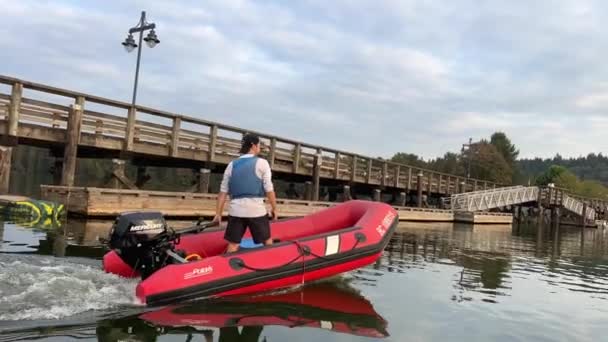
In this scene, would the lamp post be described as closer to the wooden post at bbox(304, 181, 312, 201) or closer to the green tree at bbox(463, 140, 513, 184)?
the wooden post at bbox(304, 181, 312, 201)

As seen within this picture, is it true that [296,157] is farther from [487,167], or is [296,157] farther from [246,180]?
[487,167]

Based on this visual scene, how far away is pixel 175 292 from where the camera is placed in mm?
5027

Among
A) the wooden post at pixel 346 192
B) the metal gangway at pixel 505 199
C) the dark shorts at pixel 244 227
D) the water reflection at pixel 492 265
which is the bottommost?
the water reflection at pixel 492 265

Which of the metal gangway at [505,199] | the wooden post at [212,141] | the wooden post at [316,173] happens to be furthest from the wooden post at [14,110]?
the metal gangway at [505,199]

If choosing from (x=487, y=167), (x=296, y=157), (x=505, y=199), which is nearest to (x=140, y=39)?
(x=296, y=157)

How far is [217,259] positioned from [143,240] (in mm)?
778

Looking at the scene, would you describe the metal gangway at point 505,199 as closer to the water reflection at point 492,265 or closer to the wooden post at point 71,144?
the water reflection at point 492,265

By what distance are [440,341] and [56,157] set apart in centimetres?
1334

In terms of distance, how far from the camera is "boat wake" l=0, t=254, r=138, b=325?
4.37 metres

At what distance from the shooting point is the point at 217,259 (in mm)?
5445

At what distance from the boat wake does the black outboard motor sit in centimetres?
29

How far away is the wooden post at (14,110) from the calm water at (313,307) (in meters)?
4.28

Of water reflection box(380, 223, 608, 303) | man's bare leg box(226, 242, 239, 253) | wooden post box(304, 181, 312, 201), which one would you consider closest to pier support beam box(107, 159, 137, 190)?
water reflection box(380, 223, 608, 303)

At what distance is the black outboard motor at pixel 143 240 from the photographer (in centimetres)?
548
